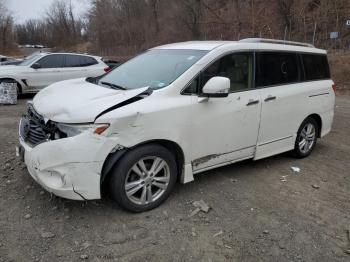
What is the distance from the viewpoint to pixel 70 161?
3480 mm

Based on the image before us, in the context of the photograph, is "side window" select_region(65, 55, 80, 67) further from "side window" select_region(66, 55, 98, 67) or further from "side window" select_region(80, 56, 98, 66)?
"side window" select_region(80, 56, 98, 66)

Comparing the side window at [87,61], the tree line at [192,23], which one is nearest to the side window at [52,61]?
the side window at [87,61]

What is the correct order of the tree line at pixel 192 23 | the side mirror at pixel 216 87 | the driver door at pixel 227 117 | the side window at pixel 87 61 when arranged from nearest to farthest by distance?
the side mirror at pixel 216 87
the driver door at pixel 227 117
the side window at pixel 87 61
the tree line at pixel 192 23

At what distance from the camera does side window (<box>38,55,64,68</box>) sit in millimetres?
12147

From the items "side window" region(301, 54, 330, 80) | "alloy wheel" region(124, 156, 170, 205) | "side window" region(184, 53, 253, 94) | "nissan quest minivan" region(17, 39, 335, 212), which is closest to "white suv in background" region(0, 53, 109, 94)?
"nissan quest minivan" region(17, 39, 335, 212)

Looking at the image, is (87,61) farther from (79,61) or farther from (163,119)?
(163,119)

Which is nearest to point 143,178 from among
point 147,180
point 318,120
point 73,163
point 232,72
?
point 147,180

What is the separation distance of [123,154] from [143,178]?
0.39 meters

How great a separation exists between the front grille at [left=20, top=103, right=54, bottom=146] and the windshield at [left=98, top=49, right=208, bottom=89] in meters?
0.93

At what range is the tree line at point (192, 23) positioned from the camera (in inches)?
851

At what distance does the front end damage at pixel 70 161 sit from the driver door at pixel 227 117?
114 centimetres

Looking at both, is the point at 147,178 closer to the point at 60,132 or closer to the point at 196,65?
the point at 60,132

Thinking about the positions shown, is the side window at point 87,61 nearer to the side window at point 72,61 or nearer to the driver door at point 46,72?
the side window at point 72,61

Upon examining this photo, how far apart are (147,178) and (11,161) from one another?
95.2 inches
